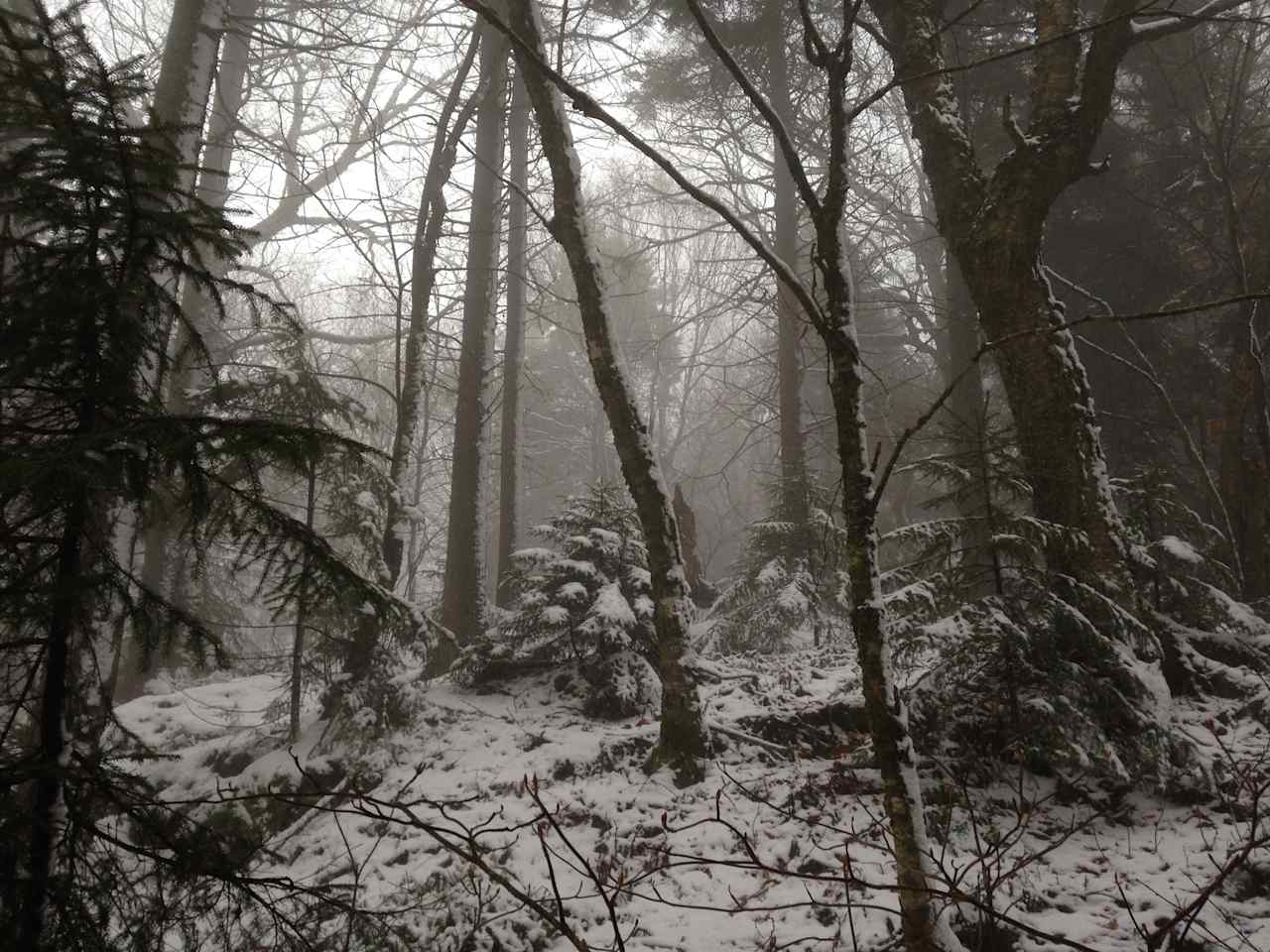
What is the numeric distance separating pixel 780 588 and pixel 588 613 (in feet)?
11.9

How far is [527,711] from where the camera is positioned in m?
6.95

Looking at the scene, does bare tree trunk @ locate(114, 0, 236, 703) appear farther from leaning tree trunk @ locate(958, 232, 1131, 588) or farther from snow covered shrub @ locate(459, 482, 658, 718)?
leaning tree trunk @ locate(958, 232, 1131, 588)

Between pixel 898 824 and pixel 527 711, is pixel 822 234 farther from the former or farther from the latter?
pixel 527 711

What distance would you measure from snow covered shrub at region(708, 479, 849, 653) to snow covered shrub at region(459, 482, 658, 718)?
2641 millimetres

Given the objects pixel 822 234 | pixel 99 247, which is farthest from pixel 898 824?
pixel 99 247

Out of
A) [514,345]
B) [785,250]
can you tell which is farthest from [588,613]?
[785,250]

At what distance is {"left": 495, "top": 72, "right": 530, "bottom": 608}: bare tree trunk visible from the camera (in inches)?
471

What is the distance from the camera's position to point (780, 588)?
9500mm

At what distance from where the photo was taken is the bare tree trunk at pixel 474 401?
904cm

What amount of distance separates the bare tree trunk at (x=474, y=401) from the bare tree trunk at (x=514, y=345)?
1.05m

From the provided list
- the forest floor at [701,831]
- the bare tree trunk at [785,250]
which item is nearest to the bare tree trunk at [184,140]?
the forest floor at [701,831]

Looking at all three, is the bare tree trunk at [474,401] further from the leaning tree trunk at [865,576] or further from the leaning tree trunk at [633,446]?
the leaning tree trunk at [865,576]

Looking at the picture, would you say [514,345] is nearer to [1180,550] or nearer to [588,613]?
[588,613]

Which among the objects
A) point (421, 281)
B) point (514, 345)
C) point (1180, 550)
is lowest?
point (1180, 550)
